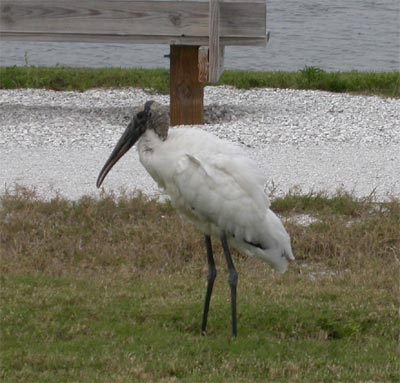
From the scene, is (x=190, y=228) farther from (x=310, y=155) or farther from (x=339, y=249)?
(x=310, y=155)

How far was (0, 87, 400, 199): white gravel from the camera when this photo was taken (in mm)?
9516

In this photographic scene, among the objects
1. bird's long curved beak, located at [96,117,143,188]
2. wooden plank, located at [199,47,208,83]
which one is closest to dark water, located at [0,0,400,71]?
wooden plank, located at [199,47,208,83]

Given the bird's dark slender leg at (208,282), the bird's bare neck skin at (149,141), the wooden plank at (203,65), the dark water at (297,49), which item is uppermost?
the bird's bare neck skin at (149,141)

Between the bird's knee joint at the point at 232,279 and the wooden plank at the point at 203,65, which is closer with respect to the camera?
the bird's knee joint at the point at 232,279

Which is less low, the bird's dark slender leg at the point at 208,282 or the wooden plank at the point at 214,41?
the wooden plank at the point at 214,41

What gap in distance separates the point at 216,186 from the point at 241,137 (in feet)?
15.9

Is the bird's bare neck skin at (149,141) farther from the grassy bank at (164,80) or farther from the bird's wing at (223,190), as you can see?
the grassy bank at (164,80)

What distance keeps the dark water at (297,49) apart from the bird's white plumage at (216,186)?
10988mm

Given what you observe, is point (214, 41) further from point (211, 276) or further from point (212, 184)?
point (212, 184)

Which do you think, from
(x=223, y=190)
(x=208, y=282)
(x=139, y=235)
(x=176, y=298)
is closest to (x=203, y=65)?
(x=139, y=235)

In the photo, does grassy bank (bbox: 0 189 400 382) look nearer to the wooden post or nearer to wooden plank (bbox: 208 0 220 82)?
wooden plank (bbox: 208 0 220 82)

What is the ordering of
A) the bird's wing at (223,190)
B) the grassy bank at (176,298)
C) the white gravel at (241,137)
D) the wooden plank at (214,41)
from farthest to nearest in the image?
the wooden plank at (214,41)
the white gravel at (241,137)
the bird's wing at (223,190)
the grassy bank at (176,298)

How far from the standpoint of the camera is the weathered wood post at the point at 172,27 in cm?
1095

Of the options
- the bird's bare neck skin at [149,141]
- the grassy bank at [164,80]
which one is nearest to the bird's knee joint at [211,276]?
the bird's bare neck skin at [149,141]
